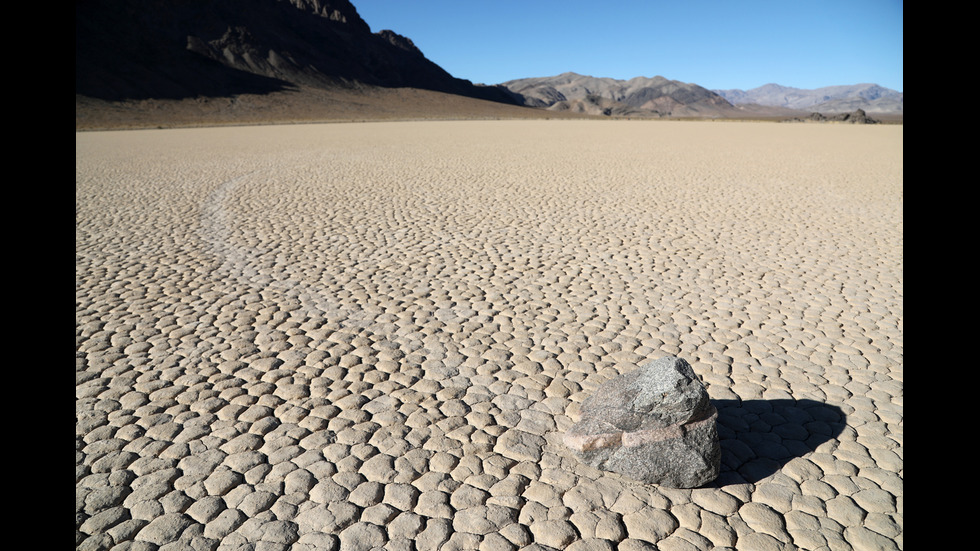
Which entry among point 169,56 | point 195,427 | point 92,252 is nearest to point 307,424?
point 195,427

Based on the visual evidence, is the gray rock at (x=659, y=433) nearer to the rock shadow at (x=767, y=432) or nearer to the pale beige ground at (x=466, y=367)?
the pale beige ground at (x=466, y=367)

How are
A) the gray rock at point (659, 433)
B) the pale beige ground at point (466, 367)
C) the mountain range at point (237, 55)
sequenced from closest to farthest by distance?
the pale beige ground at point (466, 367) < the gray rock at point (659, 433) < the mountain range at point (237, 55)

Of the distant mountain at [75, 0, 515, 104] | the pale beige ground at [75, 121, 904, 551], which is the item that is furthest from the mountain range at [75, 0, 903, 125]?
the pale beige ground at [75, 121, 904, 551]

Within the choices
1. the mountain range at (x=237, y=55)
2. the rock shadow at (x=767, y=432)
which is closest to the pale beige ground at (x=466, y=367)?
the rock shadow at (x=767, y=432)

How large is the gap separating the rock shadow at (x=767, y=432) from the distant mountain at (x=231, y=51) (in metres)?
60.5

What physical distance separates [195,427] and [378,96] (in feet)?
269

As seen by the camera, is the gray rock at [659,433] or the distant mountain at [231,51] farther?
the distant mountain at [231,51]

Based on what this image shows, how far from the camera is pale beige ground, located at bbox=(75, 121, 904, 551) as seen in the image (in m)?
2.58

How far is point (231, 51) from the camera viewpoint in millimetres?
73938

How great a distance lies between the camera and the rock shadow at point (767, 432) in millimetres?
2922

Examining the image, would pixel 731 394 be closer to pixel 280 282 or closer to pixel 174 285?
pixel 280 282

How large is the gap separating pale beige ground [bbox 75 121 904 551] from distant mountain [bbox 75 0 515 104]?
5590cm

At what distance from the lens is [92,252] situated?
689cm

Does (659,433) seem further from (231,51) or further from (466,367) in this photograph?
(231,51)
